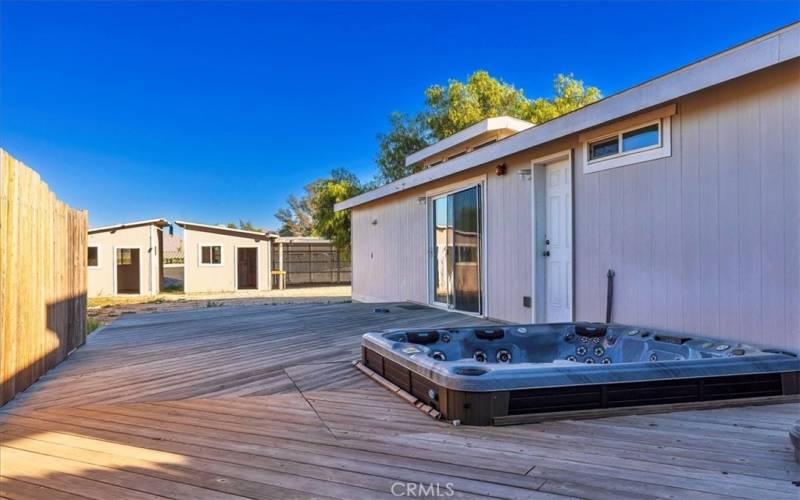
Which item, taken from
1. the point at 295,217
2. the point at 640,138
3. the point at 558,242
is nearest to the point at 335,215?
the point at 558,242

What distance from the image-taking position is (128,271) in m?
16.9

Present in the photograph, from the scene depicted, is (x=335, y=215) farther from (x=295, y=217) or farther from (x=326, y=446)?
(x=295, y=217)

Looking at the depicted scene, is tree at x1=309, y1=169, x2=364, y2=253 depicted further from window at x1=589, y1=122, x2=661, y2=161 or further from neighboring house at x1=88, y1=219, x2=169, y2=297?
window at x1=589, y1=122, x2=661, y2=161

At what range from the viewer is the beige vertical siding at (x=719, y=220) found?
292 cm

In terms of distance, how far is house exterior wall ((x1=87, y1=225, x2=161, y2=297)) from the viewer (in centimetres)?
1574

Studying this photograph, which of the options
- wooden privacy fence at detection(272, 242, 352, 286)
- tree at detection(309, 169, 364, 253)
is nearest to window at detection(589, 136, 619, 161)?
tree at detection(309, 169, 364, 253)

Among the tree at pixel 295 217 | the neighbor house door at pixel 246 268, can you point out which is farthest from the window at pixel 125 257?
the tree at pixel 295 217

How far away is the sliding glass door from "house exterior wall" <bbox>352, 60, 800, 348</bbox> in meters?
1.29

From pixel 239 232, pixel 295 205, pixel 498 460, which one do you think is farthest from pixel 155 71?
pixel 295 205

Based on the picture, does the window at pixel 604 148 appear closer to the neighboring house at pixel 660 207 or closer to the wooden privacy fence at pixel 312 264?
the neighboring house at pixel 660 207

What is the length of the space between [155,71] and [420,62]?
27.7ft

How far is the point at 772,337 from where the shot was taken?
9.85 feet

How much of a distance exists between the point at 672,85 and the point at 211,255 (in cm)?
1643

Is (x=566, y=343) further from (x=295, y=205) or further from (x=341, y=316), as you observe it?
(x=295, y=205)
